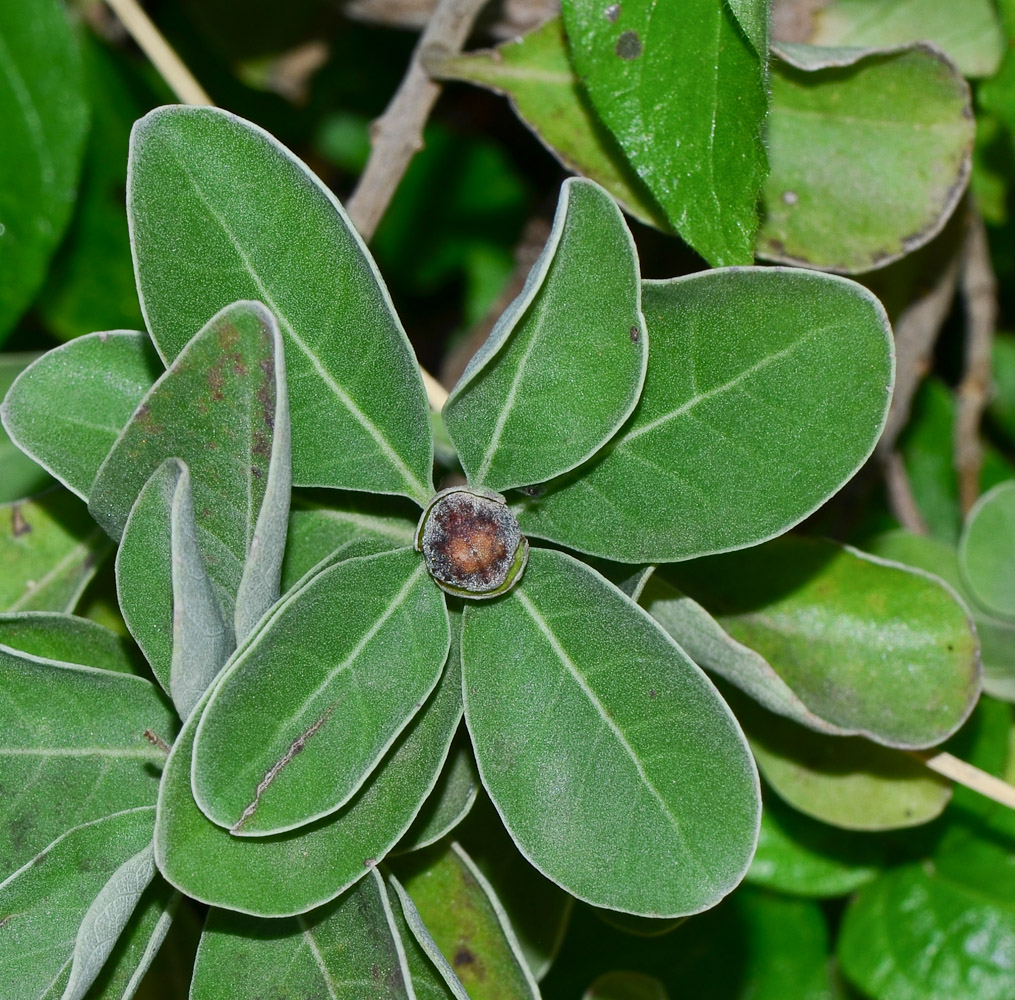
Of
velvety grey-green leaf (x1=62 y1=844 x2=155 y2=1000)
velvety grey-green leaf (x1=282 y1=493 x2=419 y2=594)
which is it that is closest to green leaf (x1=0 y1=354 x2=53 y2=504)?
velvety grey-green leaf (x1=282 y1=493 x2=419 y2=594)

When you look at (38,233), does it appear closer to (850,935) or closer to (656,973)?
(656,973)

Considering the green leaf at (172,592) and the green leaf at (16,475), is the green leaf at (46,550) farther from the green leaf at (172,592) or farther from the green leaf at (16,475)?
the green leaf at (172,592)

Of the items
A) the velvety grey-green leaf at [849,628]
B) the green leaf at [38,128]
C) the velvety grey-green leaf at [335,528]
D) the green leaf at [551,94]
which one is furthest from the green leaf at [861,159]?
the green leaf at [38,128]

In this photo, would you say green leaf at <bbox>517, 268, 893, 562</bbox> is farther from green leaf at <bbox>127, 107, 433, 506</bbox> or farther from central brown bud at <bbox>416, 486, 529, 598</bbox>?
green leaf at <bbox>127, 107, 433, 506</bbox>

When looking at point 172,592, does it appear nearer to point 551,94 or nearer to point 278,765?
point 278,765

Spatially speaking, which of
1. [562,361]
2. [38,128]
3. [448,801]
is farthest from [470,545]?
[38,128]
